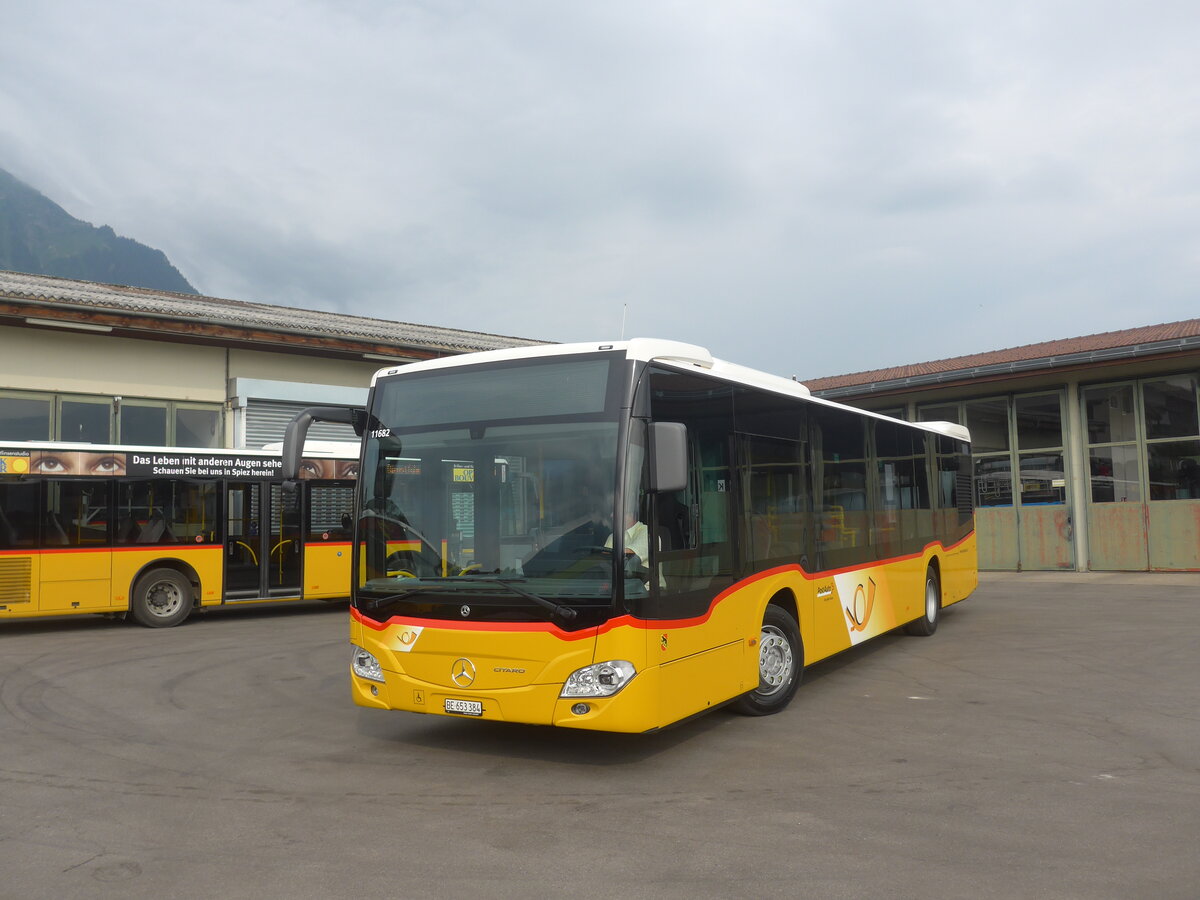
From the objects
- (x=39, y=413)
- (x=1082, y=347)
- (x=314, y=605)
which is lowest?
(x=314, y=605)

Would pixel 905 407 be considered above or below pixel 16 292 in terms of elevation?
below

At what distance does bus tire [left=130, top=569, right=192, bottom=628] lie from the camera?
14727mm

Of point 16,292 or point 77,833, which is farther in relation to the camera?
point 16,292

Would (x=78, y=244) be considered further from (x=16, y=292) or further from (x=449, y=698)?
(x=449, y=698)

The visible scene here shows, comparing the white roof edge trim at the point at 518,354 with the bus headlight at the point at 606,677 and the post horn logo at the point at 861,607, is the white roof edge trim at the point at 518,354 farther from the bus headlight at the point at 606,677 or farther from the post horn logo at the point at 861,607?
the post horn logo at the point at 861,607

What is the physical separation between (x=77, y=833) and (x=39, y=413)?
642 inches

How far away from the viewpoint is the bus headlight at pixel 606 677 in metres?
5.95

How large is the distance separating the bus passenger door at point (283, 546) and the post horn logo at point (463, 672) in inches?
409

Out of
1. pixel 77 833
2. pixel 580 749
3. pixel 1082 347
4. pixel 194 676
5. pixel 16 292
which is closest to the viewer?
pixel 77 833

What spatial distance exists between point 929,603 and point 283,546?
32.5 ft

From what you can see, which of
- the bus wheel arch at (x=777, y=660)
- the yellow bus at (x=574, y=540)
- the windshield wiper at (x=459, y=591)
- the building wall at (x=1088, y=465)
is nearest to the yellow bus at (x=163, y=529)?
the yellow bus at (x=574, y=540)

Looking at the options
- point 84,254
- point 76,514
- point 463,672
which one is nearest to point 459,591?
point 463,672

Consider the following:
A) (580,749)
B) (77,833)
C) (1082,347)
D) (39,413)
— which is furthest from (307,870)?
(1082,347)

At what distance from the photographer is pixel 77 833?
511cm
